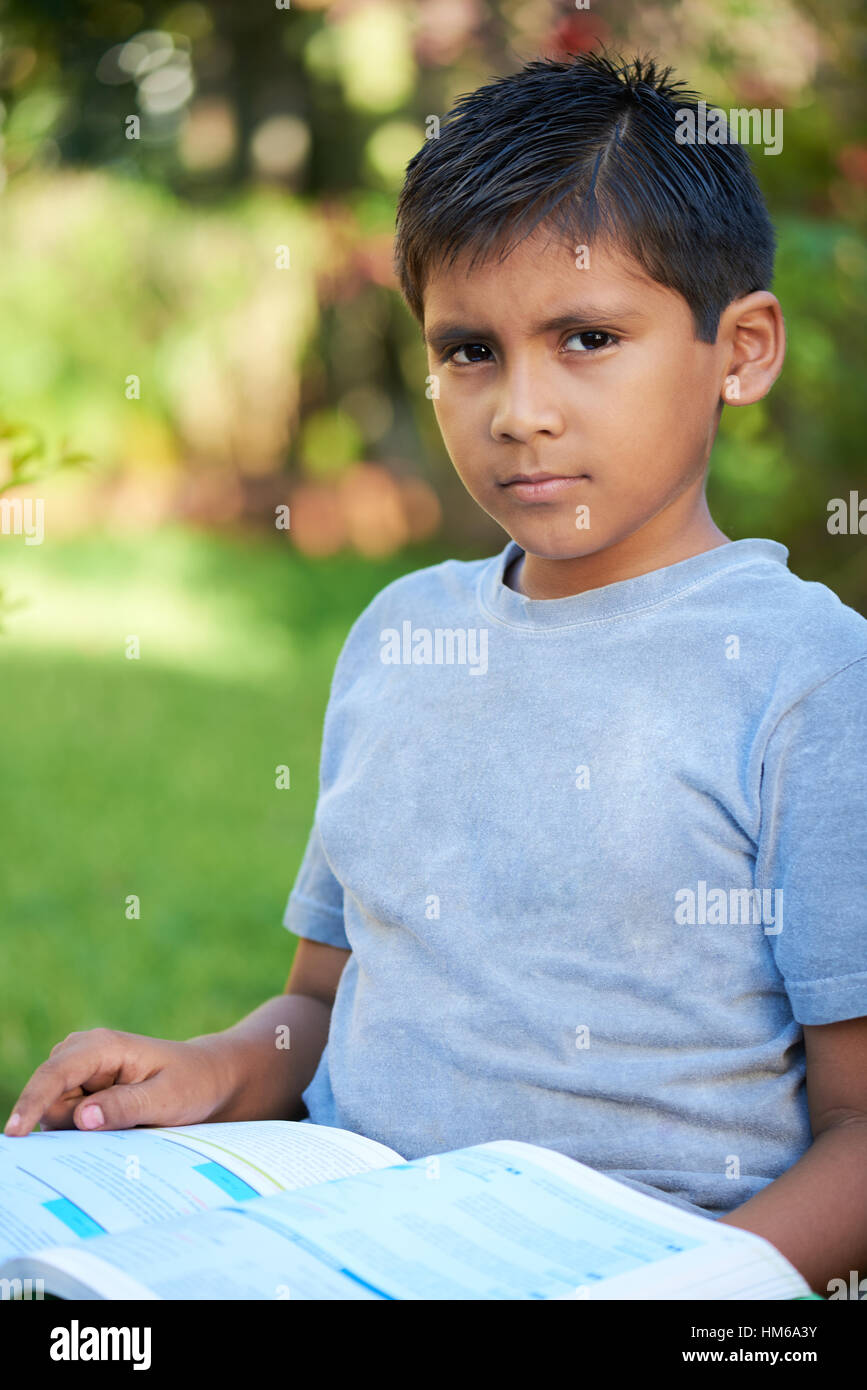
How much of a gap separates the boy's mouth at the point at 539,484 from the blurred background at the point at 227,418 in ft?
1.76

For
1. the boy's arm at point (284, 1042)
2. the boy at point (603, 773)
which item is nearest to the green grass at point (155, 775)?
the boy's arm at point (284, 1042)

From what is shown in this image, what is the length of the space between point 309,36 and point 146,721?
448cm

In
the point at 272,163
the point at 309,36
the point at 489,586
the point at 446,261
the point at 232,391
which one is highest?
the point at 309,36

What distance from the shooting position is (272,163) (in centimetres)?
771

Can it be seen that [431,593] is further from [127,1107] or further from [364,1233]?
[364,1233]

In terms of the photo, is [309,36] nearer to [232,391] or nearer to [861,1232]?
[232,391]

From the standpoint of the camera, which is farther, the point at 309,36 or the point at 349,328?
the point at 349,328

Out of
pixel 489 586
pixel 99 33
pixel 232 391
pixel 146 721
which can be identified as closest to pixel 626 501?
pixel 489 586

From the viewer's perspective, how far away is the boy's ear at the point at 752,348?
3.99 ft

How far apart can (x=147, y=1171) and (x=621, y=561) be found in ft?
2.06

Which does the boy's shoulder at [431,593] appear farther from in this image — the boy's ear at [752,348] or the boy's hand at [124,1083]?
the boy's hand at [124,1083]

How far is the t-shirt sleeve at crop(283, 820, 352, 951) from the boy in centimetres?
11

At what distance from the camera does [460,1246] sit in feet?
2.83

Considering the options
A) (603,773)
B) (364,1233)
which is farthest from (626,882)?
(364,1233)
